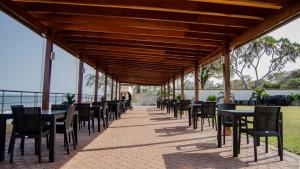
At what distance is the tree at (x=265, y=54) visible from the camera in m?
34.3

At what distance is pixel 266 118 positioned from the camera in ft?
14.3

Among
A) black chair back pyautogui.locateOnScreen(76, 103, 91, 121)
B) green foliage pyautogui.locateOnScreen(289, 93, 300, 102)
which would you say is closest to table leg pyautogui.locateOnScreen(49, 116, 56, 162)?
black chair back pyautogui.locateOnScreen(76, 103, 91, 121)

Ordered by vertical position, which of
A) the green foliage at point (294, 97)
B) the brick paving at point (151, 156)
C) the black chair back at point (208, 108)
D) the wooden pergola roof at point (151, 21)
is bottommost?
the brick paving at point (151, 156)

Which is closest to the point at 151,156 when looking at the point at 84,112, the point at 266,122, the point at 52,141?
the point at 52,141

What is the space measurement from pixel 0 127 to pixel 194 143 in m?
3.79

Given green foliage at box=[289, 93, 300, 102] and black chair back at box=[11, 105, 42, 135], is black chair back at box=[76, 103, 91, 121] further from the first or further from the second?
green foliage at box=[289, 93, 300, 102]

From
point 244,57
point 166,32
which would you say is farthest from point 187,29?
point 244,57

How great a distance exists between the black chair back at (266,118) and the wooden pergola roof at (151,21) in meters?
1.64

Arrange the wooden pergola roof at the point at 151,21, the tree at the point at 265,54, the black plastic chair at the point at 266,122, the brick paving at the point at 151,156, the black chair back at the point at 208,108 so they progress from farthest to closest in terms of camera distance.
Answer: the tree at the point at 265,54 → the black chair back at the point at 208,108 → the wooden pergola roof at the point at 151,21 → the black plastic chair at the point at 266,122 → the brick paving at the point at 151,156

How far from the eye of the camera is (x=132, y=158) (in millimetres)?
4418

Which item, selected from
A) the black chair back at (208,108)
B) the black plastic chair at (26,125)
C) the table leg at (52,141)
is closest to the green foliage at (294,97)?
the black chair back at (208,108)

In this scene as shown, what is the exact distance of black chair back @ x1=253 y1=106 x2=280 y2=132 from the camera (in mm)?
4309

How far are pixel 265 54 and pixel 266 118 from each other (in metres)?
34.3

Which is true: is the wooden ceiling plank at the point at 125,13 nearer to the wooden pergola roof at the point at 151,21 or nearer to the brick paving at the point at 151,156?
the wooden pergola roof at the point at 151,21
